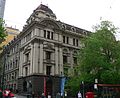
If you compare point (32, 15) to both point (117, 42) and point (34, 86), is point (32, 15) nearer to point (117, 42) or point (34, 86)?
point (34, 86)

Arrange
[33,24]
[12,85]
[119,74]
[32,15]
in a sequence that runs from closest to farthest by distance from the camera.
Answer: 1. [119,74]
2. [33,24]
3. [32,15]
4. [12,85]

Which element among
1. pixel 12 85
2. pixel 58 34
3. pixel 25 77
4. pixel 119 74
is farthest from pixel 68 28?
pixel 119 74

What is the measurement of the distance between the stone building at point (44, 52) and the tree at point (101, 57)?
10.7 metres

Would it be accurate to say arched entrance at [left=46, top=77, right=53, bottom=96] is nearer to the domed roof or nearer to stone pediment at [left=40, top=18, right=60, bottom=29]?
stone pediment at [left=40, top=18, right=60, bottom=29]

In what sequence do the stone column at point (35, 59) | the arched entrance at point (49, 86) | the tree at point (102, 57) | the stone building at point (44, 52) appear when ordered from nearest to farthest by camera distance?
1. the tree at point (102, 57)
2. the stone column at point (35, 59)
3. the stone building at point (44, 52)
4. the arched entrance at point (49, 86)

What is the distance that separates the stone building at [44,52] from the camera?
50031 mm

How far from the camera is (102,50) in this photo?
1406 inches

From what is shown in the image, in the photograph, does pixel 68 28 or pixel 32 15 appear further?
pixel 68 28

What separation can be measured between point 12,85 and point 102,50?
36.7 m

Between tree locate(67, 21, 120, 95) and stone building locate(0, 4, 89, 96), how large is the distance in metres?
10.7

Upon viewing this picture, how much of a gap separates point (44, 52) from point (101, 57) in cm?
2028

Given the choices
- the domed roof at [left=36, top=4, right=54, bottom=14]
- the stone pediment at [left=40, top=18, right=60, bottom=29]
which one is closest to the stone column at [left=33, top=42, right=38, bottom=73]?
the stone pediment at [left=40, top=18, right=60, bottom=29]

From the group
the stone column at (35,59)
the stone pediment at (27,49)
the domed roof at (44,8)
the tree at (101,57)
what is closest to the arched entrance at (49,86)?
the stone column at (35,59)

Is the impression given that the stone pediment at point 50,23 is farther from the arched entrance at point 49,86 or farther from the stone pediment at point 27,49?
the arched entrance at point 49,86
